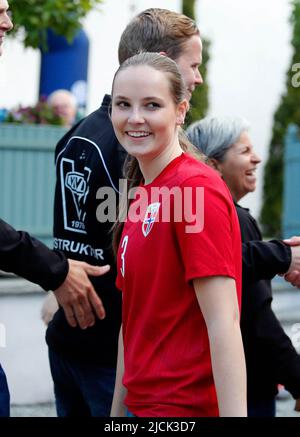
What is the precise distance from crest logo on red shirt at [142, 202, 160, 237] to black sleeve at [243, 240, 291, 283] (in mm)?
748

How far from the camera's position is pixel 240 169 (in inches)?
144

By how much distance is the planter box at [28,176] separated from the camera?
789 cm

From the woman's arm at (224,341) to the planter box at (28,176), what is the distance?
5700 mm

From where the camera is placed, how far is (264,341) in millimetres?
3291

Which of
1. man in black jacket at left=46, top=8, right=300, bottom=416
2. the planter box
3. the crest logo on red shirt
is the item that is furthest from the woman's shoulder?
the planter box

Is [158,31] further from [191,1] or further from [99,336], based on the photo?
[191,1]

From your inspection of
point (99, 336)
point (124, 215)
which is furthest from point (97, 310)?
point (124, 215)

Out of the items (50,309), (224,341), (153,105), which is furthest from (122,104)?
(50,309)

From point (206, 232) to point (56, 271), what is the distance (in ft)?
3.18

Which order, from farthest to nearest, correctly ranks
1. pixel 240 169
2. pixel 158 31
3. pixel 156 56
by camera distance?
pixel 240 169 → pixel 158 31 → pixel 156 56

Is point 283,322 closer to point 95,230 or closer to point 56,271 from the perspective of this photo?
point 95,230

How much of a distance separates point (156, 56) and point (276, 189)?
13201 mm

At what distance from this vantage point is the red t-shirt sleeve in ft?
7.53

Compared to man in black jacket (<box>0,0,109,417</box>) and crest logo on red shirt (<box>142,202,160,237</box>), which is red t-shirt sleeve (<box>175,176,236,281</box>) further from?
man in black jacket (<box>0,0,109,417</box>)
